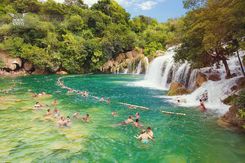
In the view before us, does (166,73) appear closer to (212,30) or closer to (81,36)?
(212,30)

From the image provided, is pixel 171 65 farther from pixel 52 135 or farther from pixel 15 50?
pixel 15 50

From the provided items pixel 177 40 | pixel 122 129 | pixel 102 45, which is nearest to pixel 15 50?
pixel 102 45

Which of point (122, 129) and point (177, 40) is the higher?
point (177, 40)

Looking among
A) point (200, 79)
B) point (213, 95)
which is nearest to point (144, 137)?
point (213, 95)

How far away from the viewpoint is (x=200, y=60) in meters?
22.1

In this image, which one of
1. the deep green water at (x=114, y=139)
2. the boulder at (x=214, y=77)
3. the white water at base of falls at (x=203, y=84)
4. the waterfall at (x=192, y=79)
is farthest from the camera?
the waterfall at (x=192, y=79)

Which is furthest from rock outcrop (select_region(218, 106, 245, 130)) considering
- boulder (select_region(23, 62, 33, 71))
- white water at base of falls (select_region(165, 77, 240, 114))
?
boulder (select_region(23, 62, 33, 71))

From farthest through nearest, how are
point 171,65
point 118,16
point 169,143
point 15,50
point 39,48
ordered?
point 118,16 → point 39,48 → point 15,50 → point 171,65 → point 169,143

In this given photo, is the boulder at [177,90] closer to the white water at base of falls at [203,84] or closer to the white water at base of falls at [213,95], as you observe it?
the white water at base of falls at [203,84]

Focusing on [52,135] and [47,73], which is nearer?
[52,135]

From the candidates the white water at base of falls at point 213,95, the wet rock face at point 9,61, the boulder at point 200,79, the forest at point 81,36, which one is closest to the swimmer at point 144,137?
the white water at base of falls at point 213,95

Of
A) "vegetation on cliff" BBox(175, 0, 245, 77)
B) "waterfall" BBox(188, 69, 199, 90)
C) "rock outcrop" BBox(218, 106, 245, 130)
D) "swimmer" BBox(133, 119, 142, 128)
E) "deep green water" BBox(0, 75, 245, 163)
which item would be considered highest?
"vegetation on cliff" BBox(175, 0, 245, 77)

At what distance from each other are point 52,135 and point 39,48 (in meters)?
40.8

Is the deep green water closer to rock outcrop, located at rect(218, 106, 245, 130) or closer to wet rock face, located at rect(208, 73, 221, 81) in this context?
rock outcrop, located at rect(218, 106, 245, 130)
